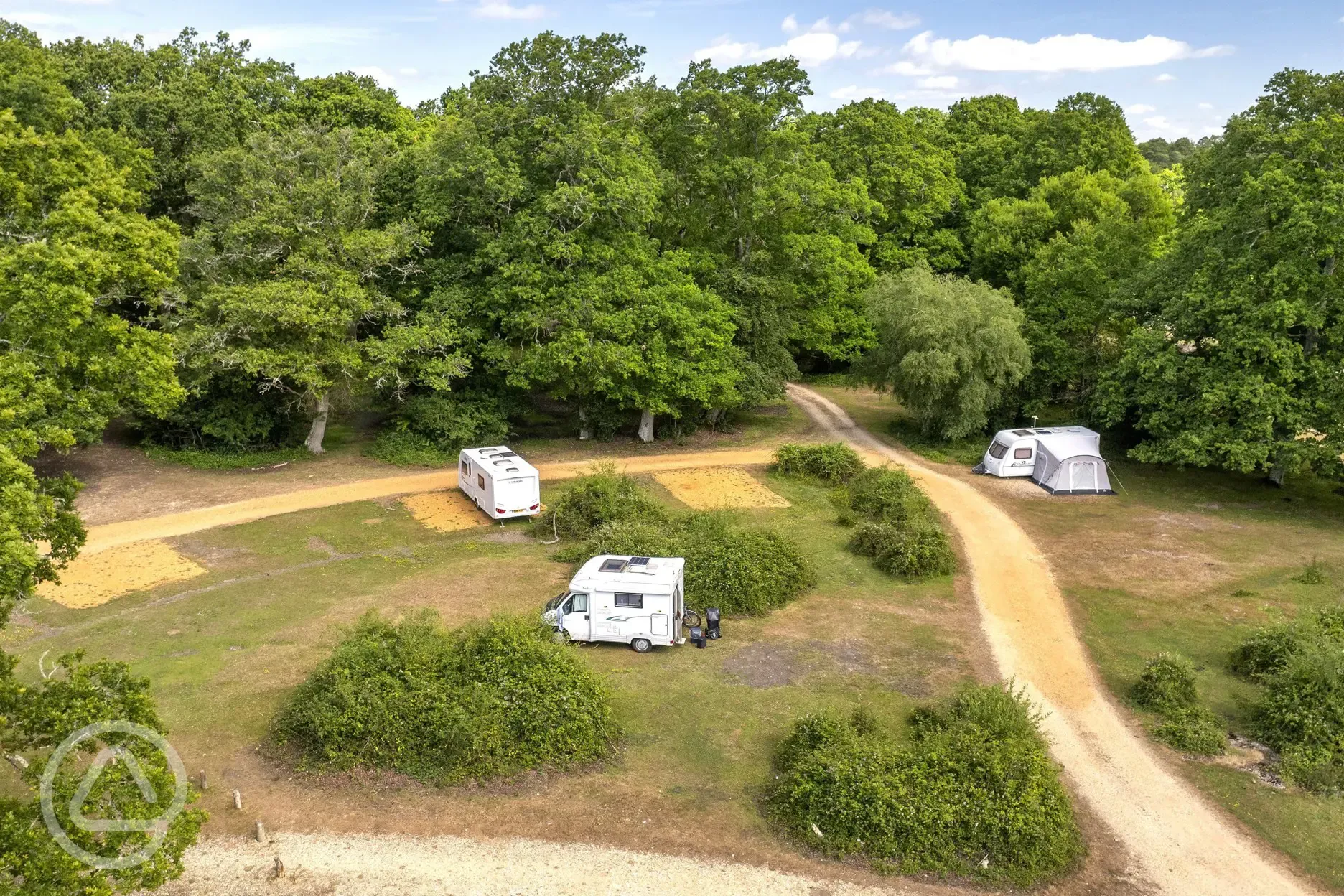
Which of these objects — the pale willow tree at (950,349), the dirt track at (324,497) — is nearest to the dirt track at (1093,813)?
the dirt track at (324,497)

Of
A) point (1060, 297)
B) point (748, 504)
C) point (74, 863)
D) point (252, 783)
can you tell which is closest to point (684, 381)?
point (748, 504)

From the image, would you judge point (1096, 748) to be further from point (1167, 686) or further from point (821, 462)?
point (821, 462)

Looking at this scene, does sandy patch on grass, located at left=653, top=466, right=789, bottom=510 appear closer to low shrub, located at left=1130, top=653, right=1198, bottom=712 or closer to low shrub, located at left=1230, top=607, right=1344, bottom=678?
low shrub, located at left=1130, top=653, right=1198, bottom=712

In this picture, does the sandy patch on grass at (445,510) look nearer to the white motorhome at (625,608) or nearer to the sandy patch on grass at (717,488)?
the sandy patch on grass at (717,488)

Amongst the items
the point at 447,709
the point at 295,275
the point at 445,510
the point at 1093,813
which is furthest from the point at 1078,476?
the point at 295,275

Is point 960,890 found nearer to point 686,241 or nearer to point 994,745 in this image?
point 994,745

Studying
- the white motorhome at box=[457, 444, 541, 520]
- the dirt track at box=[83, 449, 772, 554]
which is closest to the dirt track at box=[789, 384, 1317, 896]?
the dirt track at box=[83, 449, 772, 554]
